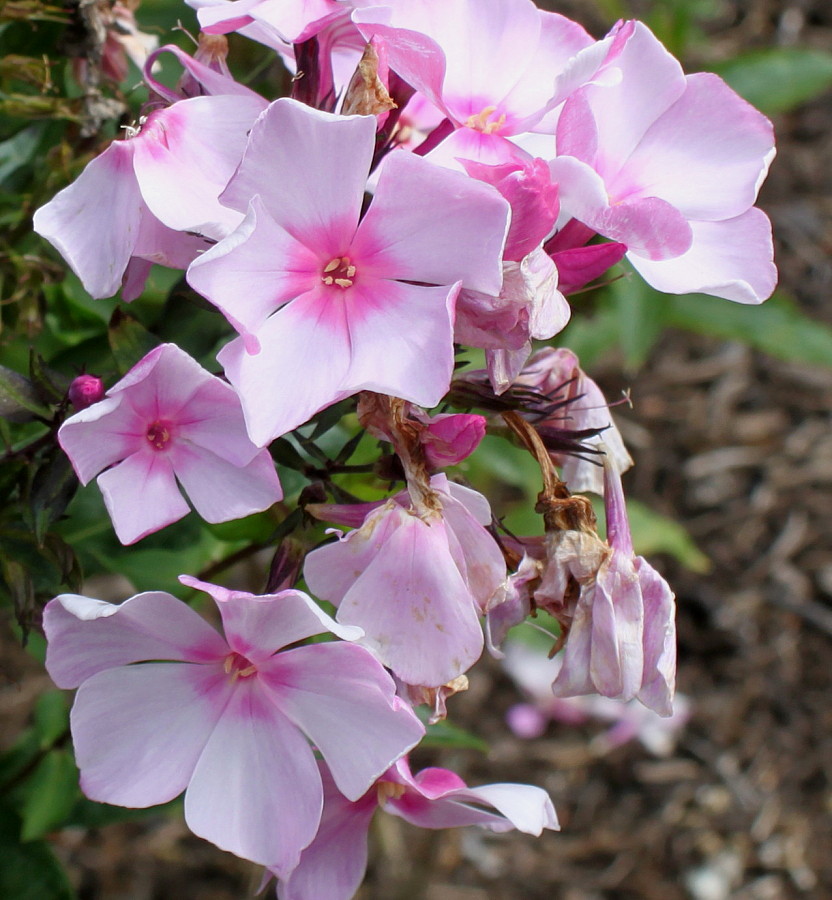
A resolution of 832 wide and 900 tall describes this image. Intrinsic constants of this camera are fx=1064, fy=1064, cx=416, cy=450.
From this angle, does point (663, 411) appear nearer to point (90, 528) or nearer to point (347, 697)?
point (90, 528)

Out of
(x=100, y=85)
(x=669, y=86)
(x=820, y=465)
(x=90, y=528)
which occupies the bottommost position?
(x=820, y=465)

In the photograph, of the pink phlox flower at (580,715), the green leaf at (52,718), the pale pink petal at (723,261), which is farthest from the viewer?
the pink phlox flower at (580,715)

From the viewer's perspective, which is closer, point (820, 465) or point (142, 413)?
point (142, 413)

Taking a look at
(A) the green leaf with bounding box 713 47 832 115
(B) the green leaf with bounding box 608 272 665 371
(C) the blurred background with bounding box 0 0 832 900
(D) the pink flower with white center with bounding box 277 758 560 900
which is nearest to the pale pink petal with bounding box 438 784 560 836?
(D) the pink flower with white center with bounding box 277 758 560 900

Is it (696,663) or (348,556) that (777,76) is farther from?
(348,556)

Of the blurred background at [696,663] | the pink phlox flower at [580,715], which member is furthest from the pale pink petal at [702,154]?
Result: the pink phlox flower at [580,715]

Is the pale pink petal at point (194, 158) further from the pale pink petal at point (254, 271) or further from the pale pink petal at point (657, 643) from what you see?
the pale pink petal at point (657, 643)

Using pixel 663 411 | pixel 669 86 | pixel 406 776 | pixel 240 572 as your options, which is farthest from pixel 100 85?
pixel 663 411

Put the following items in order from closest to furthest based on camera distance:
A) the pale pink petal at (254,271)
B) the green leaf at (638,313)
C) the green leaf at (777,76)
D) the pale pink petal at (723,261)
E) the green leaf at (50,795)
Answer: the pale pink petal at (254,271), the pale pink petal at (723,261), the green leaf at (50,795), the green leaf at (638,313), the green leaf at (777,76)
